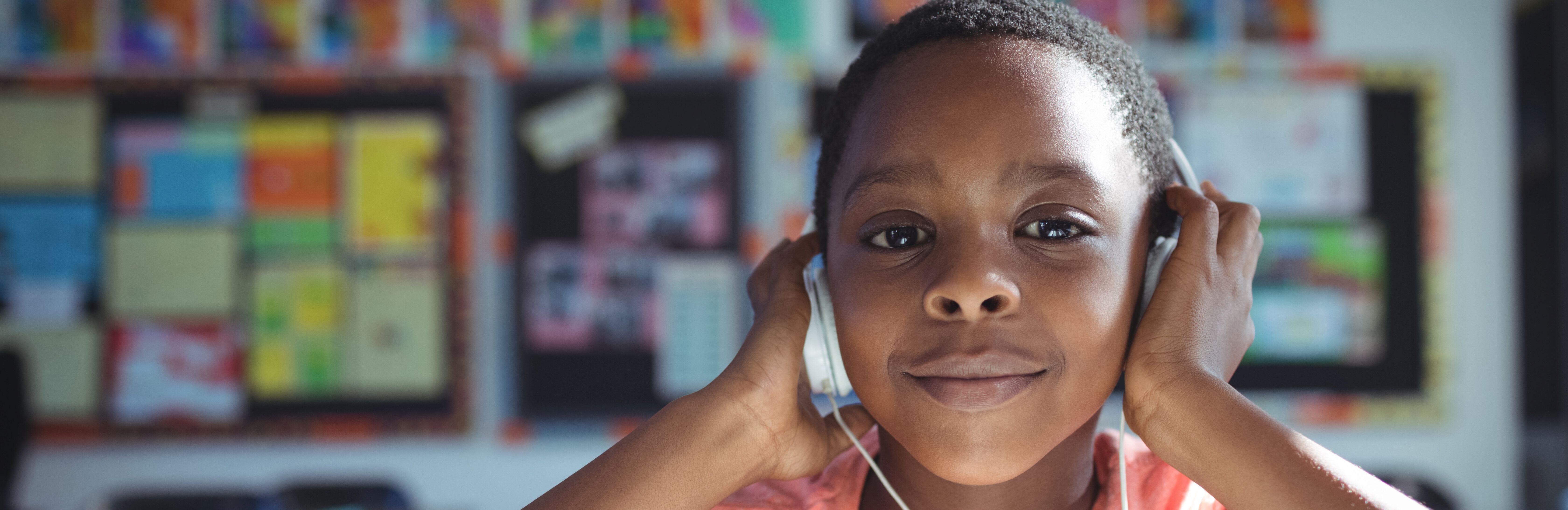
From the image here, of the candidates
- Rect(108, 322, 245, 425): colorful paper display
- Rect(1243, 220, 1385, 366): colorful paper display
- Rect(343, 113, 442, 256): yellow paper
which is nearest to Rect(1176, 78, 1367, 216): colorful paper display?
Rect(1243, 220, 1385, 366): colorful paper display

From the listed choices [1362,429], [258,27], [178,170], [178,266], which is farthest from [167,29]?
[1362,429]

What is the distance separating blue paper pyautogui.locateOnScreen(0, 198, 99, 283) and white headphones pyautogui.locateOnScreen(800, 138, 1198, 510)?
266cm

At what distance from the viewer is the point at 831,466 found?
956mm

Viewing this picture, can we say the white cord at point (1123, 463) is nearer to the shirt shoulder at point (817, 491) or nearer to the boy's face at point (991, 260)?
the boy's face at point (991, 260)

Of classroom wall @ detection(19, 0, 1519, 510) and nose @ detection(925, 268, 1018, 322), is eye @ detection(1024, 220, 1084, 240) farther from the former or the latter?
classroom wall @ detection(19, 0, 1519, 510)

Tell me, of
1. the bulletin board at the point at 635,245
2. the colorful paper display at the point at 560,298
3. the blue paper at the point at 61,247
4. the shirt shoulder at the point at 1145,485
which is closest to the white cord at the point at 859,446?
the shirt shoulder at the point at 1145,485

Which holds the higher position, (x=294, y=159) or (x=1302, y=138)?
(x=294, y=159)

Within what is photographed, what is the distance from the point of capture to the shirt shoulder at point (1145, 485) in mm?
841

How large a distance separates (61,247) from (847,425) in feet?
9.06

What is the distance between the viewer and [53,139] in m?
2.55

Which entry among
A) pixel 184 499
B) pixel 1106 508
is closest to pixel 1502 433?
pixel 1106 508

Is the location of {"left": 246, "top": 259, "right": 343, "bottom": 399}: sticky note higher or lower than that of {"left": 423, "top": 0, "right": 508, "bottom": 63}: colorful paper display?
lower

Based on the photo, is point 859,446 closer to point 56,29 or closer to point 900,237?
point 900,237

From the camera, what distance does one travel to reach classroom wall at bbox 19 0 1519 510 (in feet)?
8.25
